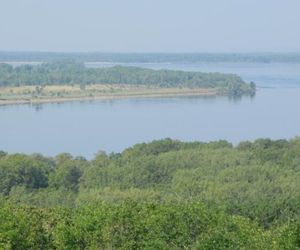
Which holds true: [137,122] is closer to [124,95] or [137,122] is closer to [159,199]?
[124,95]

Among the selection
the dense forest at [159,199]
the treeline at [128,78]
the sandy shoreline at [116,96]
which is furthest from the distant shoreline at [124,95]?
the dense forest at [159,199]

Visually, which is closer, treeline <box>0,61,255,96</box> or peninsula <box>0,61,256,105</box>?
peninsula <box>0,61,256,105</box>

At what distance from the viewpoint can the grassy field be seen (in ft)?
153

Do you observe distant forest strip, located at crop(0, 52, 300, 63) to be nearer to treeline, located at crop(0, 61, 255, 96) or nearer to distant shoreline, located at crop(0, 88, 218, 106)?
treeline, located at crop(0, 61, 255, 96)

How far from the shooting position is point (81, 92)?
5044 cm

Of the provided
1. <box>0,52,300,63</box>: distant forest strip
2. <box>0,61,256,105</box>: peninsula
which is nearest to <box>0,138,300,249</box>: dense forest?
<box>0,61,256,105</box>: peninsula

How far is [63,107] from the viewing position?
137 ft

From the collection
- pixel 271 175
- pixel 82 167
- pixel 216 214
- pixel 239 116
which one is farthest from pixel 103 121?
pixel 216 214

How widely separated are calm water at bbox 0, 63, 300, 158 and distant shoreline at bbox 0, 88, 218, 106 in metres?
1.96

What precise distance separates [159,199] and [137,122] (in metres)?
20.8

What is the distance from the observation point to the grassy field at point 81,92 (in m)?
46.7

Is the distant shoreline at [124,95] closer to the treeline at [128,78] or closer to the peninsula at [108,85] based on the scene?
the peninsula at [108,85]

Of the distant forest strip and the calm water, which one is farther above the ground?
the calm water

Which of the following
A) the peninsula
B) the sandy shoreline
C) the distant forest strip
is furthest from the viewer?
the distant forest strip
